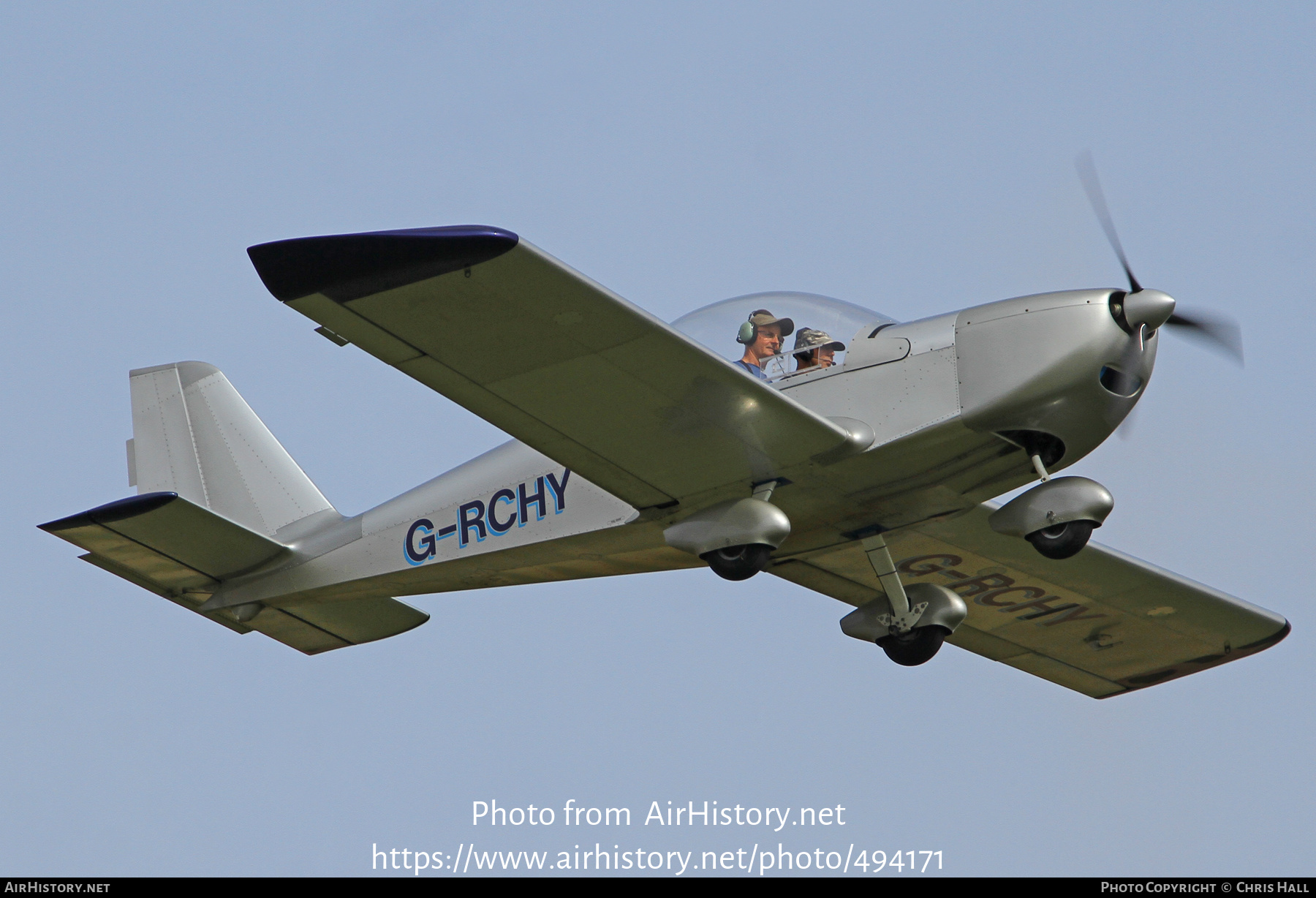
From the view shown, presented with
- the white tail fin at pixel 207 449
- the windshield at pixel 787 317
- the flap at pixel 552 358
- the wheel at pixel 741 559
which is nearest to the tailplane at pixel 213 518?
the white tail fin at pixel 207 449

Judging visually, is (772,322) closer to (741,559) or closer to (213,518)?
(741,559)

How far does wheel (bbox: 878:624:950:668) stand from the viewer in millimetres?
11297

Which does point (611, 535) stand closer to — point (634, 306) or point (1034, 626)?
point (634, 306)

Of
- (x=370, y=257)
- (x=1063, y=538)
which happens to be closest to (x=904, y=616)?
(x=1063, y=538)

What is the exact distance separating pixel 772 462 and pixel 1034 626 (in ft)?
14.5

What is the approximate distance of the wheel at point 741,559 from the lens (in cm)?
1034

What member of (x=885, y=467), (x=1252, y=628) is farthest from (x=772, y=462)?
(x=1252, y=628)

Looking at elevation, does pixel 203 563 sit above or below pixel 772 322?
below

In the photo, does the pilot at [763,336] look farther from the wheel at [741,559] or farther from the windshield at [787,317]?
the wheel at [741,559]

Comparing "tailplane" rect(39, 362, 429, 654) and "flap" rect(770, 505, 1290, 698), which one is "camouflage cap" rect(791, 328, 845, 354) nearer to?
"flap" rect(770, 505, 1290, 698)

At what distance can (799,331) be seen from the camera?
10562 millimetres

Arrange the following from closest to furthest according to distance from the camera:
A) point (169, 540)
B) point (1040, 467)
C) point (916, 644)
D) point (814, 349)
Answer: point (1040, 467) → point (814, 349) → point (916, 644) → point (169, 540)

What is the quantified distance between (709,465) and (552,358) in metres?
1.38

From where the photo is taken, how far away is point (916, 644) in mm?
11328
